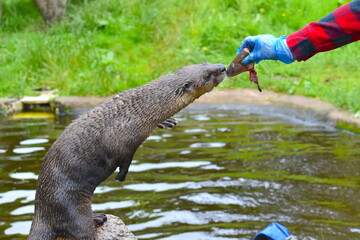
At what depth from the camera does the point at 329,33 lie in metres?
3.50

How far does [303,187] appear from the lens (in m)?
6.00

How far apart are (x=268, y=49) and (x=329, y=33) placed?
0.46 metres

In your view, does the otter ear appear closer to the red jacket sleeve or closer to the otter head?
the otter head

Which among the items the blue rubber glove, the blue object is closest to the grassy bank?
the blue rubber glove

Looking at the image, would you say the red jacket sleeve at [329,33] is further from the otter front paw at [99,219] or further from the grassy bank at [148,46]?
the grassy bank at [148,46]

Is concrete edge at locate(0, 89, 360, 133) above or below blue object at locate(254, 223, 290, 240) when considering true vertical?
above

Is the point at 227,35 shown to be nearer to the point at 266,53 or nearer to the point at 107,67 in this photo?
the point at 107,67

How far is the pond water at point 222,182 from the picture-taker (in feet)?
16.8

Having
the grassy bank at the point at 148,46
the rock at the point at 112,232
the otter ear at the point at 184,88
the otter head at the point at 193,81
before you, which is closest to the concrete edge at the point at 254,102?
the grassy bank at the point at 148,46

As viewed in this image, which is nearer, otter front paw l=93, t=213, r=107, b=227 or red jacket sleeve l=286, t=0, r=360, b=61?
red jacket sleeve l=286, t=0, r=360, b=61

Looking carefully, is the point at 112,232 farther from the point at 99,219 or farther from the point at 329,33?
the point at 329,33

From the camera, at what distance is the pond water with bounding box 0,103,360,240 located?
201 inches

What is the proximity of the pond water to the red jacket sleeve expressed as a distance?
182 cm

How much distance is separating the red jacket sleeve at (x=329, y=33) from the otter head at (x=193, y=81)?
0.89m
